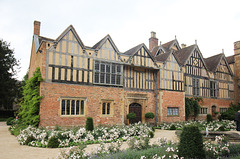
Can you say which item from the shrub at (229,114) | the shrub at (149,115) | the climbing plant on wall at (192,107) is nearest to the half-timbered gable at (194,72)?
the climbing plant on wall at (192,107)

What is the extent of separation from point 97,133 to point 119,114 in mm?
5660

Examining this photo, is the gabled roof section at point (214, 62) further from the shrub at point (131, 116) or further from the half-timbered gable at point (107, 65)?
the half-timbered gable at point (107, 65)

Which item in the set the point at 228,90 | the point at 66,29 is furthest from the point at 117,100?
the point at 228,90

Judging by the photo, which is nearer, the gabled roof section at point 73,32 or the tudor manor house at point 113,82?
the tudor manor house at point 113,82

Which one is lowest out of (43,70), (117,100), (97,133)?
(97,133)

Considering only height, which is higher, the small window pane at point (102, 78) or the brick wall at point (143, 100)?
the small window pane at point (102, 78)

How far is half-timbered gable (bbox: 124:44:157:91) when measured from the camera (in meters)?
18.2

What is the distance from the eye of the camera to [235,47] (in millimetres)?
27938

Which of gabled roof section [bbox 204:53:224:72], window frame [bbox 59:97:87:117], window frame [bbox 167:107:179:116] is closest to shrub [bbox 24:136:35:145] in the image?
window frame [bbox 59:97:87:117]

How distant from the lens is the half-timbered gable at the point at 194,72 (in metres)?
22.5

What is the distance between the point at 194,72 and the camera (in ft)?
76.1

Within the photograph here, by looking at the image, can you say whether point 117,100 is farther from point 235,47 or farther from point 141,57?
point 235,47

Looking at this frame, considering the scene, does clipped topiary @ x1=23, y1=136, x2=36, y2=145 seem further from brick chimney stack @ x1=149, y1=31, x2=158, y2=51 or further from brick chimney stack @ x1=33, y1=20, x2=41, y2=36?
brick chimney stack @ x1=149, y1=31, x2=158, y2=51

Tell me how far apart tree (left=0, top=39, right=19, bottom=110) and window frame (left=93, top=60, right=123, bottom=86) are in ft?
69.1
